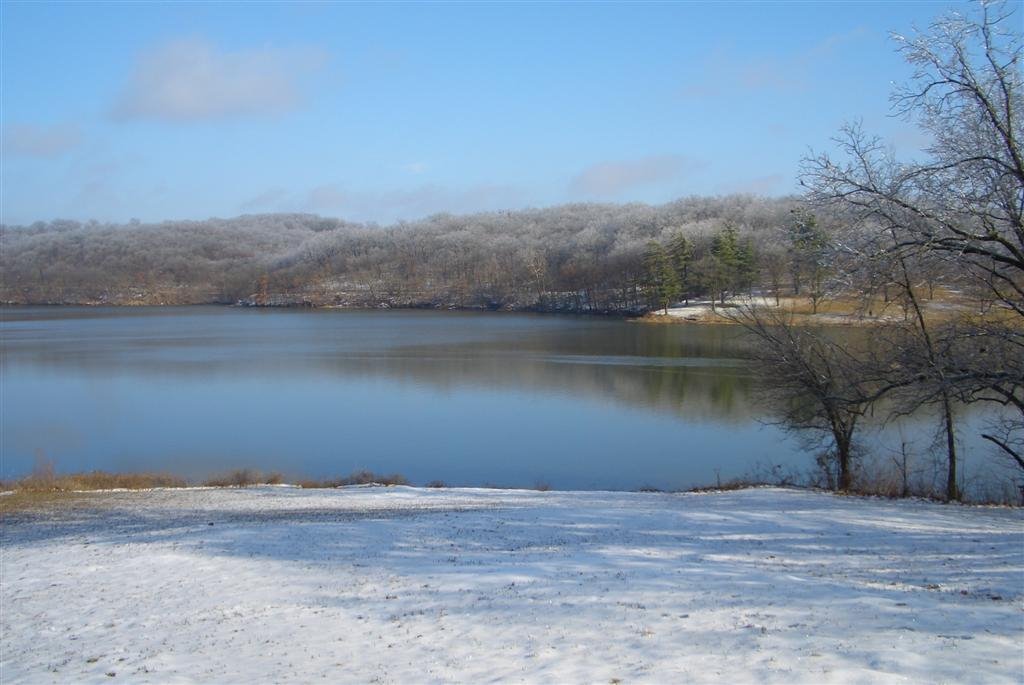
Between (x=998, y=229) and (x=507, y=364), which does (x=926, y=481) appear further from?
(x=507, y=364)

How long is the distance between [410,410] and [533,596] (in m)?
23.1

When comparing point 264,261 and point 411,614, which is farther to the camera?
point 264,261

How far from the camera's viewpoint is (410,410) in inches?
1200

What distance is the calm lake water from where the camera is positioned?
2256 cm

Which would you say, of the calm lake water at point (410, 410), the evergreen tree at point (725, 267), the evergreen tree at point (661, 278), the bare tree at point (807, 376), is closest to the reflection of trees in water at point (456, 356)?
the calm lake water at point (410, 410)

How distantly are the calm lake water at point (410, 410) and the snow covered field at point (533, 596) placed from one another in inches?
349

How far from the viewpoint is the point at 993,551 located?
28.2 feet

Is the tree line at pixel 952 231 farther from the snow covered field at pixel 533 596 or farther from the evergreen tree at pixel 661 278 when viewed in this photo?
the evergreen tree at pixel 661 278

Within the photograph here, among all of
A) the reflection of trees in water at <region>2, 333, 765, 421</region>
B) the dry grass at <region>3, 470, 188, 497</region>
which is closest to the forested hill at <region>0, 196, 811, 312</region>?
the reflection of trees in water at <region>2, 333, 765, 421</region>

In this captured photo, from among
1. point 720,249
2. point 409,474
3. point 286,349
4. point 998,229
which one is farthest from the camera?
point 720,249

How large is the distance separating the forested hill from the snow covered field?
44191mm

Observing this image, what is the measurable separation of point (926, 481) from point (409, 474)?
12630mm

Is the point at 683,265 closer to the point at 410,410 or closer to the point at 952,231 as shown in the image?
the point at 410,410

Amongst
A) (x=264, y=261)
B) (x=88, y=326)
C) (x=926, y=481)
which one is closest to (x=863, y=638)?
(x=926, y=481)
